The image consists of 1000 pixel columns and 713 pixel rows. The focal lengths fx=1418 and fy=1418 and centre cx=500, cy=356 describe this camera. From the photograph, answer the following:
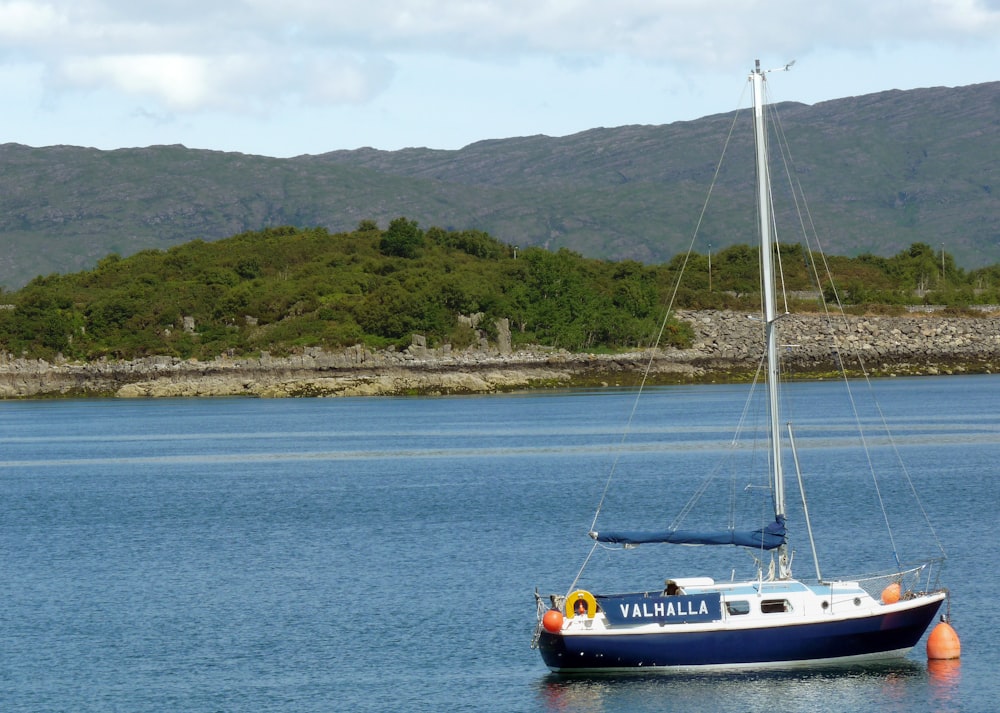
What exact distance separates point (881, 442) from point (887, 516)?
86.2 feet

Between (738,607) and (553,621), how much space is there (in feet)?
10.3

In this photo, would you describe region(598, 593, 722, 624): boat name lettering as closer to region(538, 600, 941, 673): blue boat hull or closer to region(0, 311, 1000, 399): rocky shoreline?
region(538, 600, 941, 673): blue boat hull

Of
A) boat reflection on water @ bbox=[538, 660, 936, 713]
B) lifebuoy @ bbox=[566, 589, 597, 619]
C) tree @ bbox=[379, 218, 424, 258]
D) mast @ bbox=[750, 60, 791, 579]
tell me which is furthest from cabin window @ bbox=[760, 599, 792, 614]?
tree @ bbox=[379, 218, 424, 258]

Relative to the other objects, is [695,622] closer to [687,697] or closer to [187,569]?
[687,697]

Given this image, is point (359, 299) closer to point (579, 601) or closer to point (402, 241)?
point (402, 241)

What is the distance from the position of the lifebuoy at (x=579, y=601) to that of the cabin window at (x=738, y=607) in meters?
2.29

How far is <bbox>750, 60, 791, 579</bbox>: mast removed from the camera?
25734 mm

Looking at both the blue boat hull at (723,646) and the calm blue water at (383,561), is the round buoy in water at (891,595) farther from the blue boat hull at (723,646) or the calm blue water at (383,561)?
the calm blue water at (383,561)

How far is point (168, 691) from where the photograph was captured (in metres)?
25.3

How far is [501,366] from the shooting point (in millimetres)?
128125

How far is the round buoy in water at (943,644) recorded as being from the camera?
2505 cm

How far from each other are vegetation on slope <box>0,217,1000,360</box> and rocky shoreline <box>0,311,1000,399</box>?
276 cm

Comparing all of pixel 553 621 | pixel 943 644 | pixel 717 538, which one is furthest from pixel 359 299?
pixel 943 644

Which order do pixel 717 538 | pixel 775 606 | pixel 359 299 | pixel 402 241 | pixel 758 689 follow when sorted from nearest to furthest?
pixel 758 689 < pixel 775 606 < pixel 717 538 < pixel 359 299 < pixel 402 241
